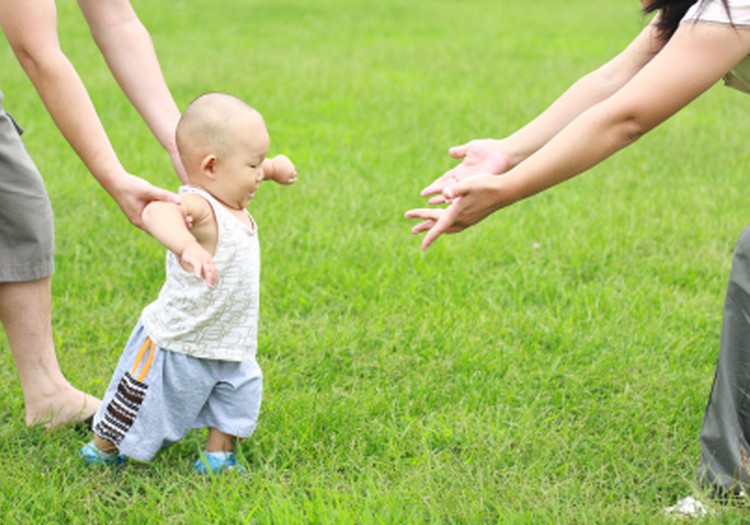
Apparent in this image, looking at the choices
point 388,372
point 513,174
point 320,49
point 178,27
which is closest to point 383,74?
point 320,49

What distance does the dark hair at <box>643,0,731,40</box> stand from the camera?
249 centimetres

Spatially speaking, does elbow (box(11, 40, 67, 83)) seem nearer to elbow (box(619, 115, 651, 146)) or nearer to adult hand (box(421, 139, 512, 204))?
adult hand (box(421, 139, 512, 204))

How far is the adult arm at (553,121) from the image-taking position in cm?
303

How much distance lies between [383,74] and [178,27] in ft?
12.3

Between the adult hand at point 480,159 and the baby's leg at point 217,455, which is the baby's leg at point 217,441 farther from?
the adult hand at point 480,159

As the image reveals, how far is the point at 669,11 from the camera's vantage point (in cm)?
253

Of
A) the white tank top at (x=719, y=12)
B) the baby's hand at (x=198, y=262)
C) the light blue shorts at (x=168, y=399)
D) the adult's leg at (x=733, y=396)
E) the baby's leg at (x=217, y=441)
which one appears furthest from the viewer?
the baby's leg at (x=217, y=441)

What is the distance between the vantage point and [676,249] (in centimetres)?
490

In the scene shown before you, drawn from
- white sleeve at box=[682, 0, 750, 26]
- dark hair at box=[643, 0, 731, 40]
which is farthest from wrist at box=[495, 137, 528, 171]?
white sleeve at box=[682, 0, 750, 26]

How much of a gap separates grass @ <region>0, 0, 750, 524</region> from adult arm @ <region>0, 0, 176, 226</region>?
773 millimetres

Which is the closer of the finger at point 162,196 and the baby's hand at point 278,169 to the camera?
the finger at point 162,196

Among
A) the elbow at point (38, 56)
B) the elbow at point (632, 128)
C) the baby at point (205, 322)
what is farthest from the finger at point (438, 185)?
the elbow at point (38, 56)

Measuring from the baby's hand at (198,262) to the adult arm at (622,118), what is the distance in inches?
22.5

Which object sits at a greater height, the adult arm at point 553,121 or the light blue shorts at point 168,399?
the adult arm at point 553,121
